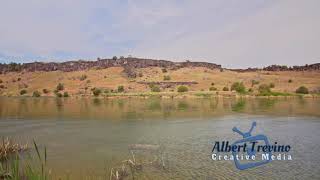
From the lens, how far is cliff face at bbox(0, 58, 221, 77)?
93812 millimetres

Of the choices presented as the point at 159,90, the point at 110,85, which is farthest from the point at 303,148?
the point at 110,85

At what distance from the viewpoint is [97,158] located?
44.8 ft

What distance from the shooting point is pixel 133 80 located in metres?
78.2

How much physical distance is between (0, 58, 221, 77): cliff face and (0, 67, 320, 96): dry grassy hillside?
13.0 ft

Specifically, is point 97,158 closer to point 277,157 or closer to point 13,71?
point 277,157

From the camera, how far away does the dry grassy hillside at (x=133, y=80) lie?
229ft

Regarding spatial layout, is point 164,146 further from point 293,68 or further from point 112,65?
point 293,68

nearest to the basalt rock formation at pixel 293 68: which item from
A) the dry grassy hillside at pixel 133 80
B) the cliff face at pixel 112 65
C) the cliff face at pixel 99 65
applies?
the cliff face at pixel 112 65

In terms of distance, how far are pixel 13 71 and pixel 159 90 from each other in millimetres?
49033

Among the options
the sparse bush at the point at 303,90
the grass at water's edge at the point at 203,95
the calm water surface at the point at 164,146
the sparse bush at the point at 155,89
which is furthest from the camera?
the sparse bush at the point at 155,89

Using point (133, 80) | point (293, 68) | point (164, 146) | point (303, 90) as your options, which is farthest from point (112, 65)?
point (164, 146)

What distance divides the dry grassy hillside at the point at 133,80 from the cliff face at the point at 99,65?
156 inches

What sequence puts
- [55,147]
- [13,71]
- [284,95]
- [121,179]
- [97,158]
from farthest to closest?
[13,71] < [284,95] < [55,147] < [97,158] < [121,179]

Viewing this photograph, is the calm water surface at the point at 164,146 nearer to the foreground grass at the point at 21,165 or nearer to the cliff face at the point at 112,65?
the foreground grass at the point at 21,165
